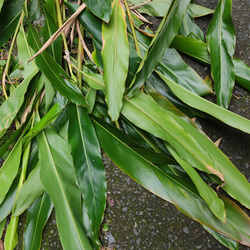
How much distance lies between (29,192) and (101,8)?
0.53m

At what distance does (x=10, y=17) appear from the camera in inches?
32.8

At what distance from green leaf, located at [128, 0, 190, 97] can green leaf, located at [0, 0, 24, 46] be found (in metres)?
0.48

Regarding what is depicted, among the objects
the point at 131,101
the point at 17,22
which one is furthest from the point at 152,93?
the point at 17,22

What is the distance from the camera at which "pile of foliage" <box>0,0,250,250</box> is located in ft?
2.09

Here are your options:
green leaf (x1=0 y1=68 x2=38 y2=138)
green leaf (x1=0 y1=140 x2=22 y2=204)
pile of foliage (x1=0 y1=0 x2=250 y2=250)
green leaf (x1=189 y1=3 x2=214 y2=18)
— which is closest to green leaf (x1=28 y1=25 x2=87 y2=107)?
pile of foliage (x1=0 y1=0 x2=250 y2=250)

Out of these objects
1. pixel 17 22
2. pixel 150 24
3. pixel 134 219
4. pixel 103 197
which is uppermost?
pixel 17 22

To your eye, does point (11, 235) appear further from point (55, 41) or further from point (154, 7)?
point (154, 7)

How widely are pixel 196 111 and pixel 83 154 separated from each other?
343mm

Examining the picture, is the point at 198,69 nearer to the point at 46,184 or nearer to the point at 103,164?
the point at 103,164

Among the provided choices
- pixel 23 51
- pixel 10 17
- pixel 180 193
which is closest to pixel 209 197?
pixel 180 193

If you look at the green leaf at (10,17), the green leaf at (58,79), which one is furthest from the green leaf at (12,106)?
the green leaf at (10,17)

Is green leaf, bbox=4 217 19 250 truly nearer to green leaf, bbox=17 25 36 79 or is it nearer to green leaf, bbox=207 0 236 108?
green leaf, bbox=17 25 36 79

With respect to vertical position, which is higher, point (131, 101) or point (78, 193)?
point (131, 101)

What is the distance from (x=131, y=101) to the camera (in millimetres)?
665
